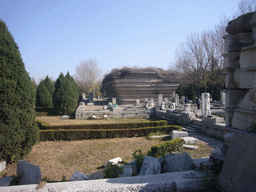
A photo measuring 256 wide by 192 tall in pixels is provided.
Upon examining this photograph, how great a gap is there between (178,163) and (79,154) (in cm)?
438

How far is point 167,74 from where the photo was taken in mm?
25094

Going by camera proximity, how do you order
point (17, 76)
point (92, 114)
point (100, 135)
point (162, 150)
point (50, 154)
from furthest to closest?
point (92, 114), point (100, 135), point (50, 154), point (17, 76), point (162, 150)

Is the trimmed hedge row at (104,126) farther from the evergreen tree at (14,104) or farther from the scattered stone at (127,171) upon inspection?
the scattered stone at (127,171)

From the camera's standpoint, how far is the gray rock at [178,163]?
3531mm

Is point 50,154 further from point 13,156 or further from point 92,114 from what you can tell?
point 92,114

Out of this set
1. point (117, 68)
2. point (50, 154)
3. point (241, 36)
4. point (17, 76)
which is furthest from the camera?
point (117, 68)

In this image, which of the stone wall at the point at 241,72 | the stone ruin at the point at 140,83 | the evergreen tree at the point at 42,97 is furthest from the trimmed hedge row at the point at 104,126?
the stone ruin at the point at 140,83

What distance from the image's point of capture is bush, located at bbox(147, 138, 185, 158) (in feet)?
17.0

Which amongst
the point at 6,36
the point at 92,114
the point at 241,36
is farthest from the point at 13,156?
the point at 92,114

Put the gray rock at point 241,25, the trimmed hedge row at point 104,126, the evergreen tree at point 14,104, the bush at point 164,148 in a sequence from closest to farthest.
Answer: the gray rock at point 241,25
the bush at point 164,148
the evergreen tree at point 14,104
the trimmed hedge row at point 104,126

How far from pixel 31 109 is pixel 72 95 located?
11379 mm

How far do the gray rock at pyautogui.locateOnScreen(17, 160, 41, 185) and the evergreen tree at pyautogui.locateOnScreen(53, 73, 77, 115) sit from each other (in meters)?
13.6

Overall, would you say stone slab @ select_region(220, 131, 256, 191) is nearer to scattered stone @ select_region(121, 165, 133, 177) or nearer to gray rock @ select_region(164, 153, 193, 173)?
gray rock @ select_region(164, 153, 193, 173)

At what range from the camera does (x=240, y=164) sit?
2287 mm
